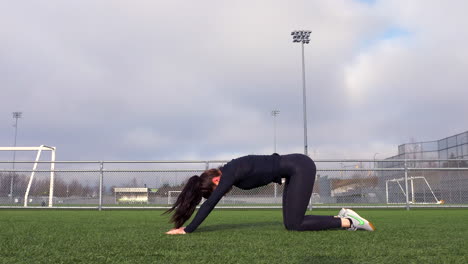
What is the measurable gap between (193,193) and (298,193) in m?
1.23

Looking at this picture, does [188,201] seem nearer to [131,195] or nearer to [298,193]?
[298,193]

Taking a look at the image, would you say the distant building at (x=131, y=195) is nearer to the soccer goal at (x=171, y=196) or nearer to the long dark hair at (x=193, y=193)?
the soccer goal at (x=171, y=196)

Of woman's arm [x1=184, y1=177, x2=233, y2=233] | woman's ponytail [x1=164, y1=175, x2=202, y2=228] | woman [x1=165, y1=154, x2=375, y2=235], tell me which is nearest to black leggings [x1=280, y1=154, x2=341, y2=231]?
woman [x1=165, y1=154, x2=375, y2=235]

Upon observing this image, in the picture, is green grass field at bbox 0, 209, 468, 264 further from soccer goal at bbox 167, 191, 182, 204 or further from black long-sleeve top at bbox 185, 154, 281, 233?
soccer goal at bbox 167, 191, 182, 204

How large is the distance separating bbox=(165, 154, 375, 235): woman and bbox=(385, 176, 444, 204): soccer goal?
9171 millimetres

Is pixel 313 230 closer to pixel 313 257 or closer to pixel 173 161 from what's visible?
pixel 313 257

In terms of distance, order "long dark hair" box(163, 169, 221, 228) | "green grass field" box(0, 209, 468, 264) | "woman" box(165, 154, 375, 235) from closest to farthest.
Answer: "green grass field" box(0, 209, 468, 264) < "woman" box(165, 154, 375, 235) < "long dark hair" box(163, 169, 221, 228)

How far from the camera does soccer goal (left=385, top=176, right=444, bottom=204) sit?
1320cm

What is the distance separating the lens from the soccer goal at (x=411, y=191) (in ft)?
43.3

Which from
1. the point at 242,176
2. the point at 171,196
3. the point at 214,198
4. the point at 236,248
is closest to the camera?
the point at 236,248

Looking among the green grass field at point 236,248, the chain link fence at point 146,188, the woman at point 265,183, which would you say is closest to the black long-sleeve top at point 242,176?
the woman at point 265,183

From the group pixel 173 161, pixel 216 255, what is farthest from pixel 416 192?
pixel 216 255

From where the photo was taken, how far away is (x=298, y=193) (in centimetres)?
458

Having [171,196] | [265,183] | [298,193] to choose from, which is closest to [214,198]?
[265,183]
